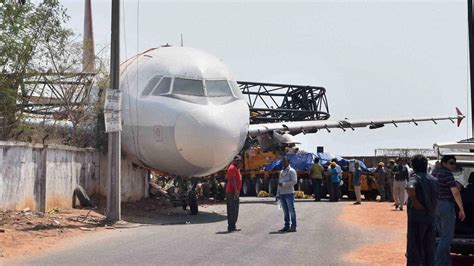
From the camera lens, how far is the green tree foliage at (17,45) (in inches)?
683

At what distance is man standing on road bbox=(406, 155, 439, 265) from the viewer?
9102 mm

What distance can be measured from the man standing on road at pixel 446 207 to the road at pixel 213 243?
1.80 m

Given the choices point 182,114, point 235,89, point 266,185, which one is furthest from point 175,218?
point 266,185

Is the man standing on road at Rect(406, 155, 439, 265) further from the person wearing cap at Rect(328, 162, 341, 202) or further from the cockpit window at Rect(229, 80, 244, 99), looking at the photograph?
the person wearing cap at Rect(328, 162, 341, 202)

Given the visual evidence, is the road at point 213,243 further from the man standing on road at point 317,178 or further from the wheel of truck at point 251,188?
the wheel of truck at point 251,188

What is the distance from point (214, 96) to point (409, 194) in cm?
968

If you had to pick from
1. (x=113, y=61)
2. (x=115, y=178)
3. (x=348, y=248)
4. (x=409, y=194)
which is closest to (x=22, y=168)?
(x=115, y=178)

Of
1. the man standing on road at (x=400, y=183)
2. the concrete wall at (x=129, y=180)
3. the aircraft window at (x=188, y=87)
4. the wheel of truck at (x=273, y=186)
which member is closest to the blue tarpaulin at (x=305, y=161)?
the wheel of truck at (x=273, y=186)

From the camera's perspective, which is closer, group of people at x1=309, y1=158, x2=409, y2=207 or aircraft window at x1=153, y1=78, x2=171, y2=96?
aircraft window at x1=153, y1=78, x2=171, y2=96

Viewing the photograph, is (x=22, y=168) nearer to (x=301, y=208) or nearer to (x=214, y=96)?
(x=214, y=96)

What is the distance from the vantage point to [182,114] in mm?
17250

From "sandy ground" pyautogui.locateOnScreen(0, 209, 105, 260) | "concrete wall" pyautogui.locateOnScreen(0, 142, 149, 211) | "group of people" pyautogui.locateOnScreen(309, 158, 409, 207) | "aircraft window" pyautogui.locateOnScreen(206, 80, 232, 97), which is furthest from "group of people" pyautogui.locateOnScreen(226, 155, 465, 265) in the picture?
"group of people" pyautogui.locateOnScreen(309, 158, 409, 207)

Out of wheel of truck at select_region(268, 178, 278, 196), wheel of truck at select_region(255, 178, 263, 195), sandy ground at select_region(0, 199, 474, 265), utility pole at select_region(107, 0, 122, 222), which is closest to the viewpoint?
sandy ground at select_region(0, 199, 474, 265)

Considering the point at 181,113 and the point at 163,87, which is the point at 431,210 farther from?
the point at 163,87
